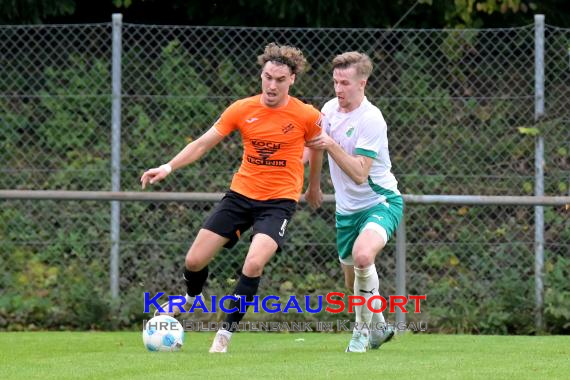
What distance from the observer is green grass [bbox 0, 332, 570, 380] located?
22.1 feet

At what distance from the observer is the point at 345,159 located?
25.6 feet

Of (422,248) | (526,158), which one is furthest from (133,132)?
(526,158)

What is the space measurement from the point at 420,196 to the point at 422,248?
3.00 feet

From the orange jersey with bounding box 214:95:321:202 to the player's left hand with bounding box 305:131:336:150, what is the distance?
0.12 metres

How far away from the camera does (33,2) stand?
1161cm

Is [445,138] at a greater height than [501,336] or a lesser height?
greater

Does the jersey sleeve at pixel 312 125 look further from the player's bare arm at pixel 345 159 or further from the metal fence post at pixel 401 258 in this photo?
the metal fence post at pixel 401 258

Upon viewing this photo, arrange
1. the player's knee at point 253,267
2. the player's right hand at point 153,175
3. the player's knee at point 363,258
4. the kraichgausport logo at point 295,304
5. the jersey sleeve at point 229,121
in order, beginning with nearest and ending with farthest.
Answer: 1. the player's right hand at point 153,175
2. the player's knee at point 253,267
3. the player's knee at point 363,258
4. the jersey sleeve at point 229,121
5. the kraichgausport logo at point 295,304

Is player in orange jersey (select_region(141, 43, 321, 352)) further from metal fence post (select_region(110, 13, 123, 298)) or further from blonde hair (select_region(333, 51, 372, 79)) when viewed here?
metal fence post (select_region(110, 13, 123, 298))

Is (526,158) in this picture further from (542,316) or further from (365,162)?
(365,162)

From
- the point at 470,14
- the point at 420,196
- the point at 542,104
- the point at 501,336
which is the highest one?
the point at 470,14

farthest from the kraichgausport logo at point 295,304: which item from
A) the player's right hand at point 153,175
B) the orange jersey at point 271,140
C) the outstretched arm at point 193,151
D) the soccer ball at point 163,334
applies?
the player's right hand at point 153,175

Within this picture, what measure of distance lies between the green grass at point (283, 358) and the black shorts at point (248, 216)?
791 millimetres

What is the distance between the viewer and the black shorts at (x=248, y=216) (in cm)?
808
